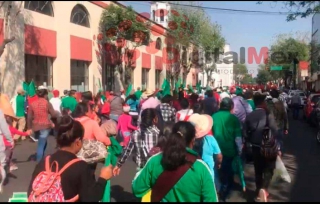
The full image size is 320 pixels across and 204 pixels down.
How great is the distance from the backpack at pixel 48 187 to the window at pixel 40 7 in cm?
1532

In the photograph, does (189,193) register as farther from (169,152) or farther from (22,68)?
(22,68)

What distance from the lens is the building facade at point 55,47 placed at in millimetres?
17234

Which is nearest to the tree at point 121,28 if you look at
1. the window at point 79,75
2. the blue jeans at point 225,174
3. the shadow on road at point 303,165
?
the window at point 79,75

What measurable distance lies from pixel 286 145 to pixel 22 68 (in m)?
9.69

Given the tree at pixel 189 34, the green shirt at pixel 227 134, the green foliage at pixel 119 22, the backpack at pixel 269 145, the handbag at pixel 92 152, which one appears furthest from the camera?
the tree at pixel 189 34

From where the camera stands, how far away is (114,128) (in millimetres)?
6758

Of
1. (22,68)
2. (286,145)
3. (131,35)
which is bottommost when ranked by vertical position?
(286,145)

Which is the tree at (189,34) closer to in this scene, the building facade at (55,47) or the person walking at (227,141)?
the building facade at (55,47)

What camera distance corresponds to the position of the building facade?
17234 millimetres

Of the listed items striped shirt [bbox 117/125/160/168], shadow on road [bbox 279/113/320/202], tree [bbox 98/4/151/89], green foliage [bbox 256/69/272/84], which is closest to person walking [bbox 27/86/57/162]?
striped shirt [bbox 117/125/160/168]

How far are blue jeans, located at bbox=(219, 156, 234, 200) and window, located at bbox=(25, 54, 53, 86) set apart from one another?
12.7 meters

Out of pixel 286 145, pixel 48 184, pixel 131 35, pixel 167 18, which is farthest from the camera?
pixel 167 18

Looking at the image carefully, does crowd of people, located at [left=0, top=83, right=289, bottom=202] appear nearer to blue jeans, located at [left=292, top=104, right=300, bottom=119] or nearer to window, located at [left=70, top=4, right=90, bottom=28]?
window, located at [left=70, top=4, right=90, bottom=28]

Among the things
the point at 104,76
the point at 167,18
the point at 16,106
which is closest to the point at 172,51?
the point at 167,18
